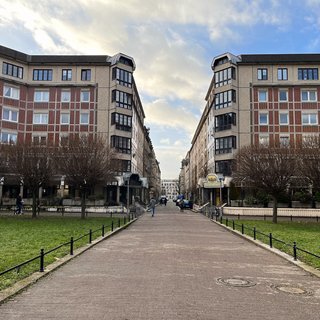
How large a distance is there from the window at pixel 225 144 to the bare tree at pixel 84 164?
68.8 ft

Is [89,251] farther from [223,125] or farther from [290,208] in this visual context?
[223,125]

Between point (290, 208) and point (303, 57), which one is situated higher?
point (303, 57)

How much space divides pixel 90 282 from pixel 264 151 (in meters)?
23.9

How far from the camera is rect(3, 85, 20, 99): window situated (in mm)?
46969

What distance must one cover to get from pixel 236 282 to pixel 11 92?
46.1 m

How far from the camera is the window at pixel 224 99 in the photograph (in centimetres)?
4828

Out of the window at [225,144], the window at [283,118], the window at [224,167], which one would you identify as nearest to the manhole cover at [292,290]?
the window at [224,167]

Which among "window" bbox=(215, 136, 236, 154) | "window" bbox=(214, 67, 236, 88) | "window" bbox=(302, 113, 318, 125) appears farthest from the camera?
"window" bbox=(214, 67, 236, 88)

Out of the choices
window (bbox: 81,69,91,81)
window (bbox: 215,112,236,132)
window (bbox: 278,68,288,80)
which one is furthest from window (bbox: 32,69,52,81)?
window (bbox: 278,68,288,80)

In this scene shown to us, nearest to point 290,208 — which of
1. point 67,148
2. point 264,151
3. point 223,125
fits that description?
point 264,151

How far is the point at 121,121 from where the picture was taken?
49000mm

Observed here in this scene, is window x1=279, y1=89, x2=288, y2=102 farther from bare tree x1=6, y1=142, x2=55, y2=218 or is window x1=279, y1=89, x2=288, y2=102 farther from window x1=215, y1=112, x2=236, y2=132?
bare tree x1=6, y1=142, x2=55, y2=218

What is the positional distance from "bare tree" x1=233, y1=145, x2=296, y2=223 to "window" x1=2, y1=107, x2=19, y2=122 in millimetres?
31795

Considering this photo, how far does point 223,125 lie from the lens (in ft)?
160
